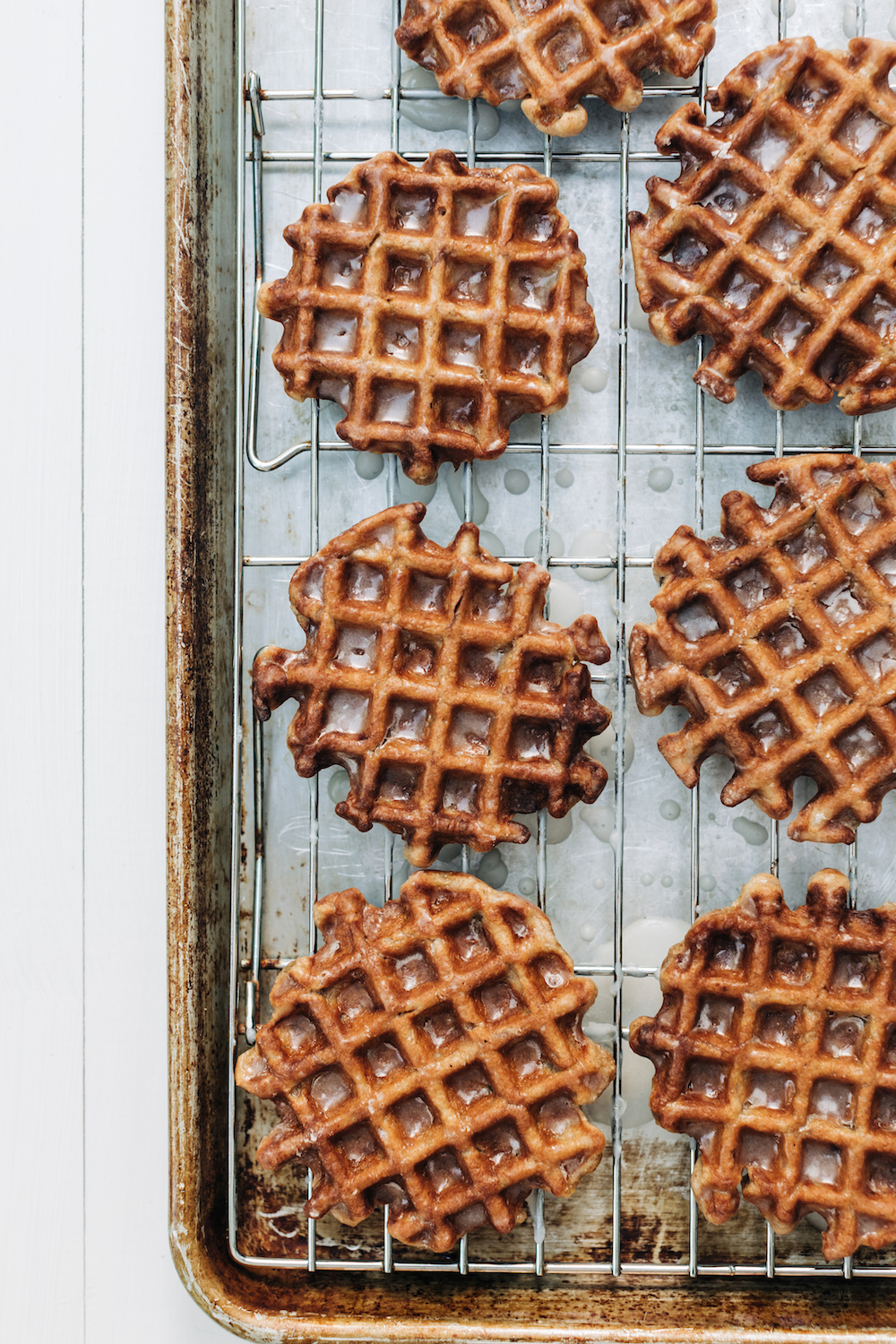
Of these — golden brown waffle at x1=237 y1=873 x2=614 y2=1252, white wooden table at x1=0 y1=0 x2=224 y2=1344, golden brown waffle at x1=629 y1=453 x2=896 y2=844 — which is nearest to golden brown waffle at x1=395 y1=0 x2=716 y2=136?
white wooden table at x1=0 y1=0 x2=224 y2=1344

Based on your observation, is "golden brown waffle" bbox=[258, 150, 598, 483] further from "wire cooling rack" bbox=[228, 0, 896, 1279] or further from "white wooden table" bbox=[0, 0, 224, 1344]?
"white wooden table" bbox=[0, 0, 224, 1344]

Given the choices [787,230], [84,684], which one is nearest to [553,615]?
[787,230]

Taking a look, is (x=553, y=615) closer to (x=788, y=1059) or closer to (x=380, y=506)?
(x=380, y=506)

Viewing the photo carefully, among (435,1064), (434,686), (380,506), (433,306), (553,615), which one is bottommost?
(435,1064)

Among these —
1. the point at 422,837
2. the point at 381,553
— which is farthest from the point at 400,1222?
the point at 381,553

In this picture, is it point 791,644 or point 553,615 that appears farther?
point 553,615

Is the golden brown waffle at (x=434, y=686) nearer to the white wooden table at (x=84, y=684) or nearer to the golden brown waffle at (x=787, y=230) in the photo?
the white wooden table at (x=84, y=684)

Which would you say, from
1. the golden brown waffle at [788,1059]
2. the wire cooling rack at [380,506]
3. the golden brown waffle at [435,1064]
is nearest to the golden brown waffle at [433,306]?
the wire cooling rack at [380,506]
